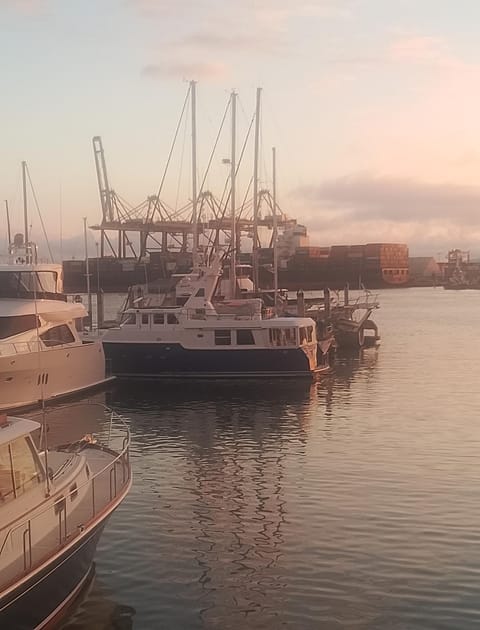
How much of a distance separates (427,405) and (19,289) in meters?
18.2

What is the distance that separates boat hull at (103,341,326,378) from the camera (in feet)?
136

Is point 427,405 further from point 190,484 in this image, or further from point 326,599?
point 326,599

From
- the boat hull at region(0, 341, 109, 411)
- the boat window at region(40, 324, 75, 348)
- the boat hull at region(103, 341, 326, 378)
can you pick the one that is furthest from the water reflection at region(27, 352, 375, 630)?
the boat hull at region(103, 341, 326, 378)

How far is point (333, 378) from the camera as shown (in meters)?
43.1

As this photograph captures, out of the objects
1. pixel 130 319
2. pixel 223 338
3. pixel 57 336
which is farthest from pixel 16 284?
pixel 223 338

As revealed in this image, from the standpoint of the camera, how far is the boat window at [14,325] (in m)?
33.6

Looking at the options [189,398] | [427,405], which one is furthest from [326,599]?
[189,398]

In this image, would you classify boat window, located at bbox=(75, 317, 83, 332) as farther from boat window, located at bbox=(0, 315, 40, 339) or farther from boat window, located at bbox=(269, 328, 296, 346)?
boat window, located at bbox=(269, 328, 296, 346)

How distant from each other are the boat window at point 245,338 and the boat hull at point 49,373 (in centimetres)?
697

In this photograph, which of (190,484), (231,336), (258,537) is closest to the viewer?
(258,537)

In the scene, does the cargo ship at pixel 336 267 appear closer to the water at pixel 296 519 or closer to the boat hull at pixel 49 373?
the boat hull at pixel 49 373

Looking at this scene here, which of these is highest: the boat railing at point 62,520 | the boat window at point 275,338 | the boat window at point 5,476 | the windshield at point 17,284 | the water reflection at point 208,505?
the windshield at point 17,284

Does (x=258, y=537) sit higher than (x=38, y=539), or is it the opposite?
(x=38, y=539)

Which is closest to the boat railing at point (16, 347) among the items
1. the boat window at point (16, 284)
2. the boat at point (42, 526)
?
the boat window at point (16, 284)
